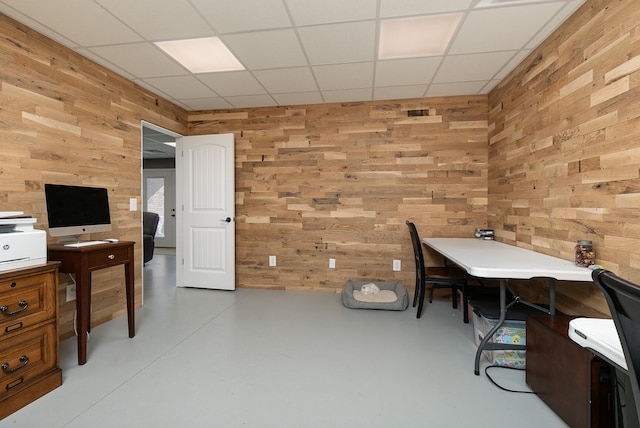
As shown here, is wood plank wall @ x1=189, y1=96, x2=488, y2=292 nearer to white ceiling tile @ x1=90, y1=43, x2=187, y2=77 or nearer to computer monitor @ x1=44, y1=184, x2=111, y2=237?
white ceiling tile @ x1=90, y1=43, x2=187, y2=77

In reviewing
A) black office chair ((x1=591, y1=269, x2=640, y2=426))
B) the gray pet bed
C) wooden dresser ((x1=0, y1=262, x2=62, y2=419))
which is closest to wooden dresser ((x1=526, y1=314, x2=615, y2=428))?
black office chair ((x1=591, y1=269, x2=640, y2=426))

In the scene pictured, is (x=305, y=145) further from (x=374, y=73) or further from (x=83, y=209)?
(x=83, y=209)

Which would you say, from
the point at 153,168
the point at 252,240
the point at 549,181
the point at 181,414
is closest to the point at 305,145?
the point at 252,240

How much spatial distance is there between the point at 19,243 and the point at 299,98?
289 cm

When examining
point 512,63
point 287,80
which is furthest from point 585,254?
point 287,80

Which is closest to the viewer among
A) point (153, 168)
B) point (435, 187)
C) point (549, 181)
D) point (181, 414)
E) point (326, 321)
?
point (181, 414)

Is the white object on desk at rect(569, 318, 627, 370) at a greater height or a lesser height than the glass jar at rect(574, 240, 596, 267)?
lesser

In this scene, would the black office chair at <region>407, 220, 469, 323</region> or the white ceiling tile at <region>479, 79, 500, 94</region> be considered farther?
the white ceiling tile at <region>479, 79, 500, 94</region>

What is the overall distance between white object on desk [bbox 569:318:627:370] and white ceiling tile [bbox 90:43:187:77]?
10.6ft

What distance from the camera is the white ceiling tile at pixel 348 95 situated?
11.0 feet

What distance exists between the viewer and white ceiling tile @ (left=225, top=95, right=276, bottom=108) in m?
3.54

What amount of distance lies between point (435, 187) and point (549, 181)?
4.48ft

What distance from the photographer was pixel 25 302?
165 centimetres

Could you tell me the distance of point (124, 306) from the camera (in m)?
3.05
